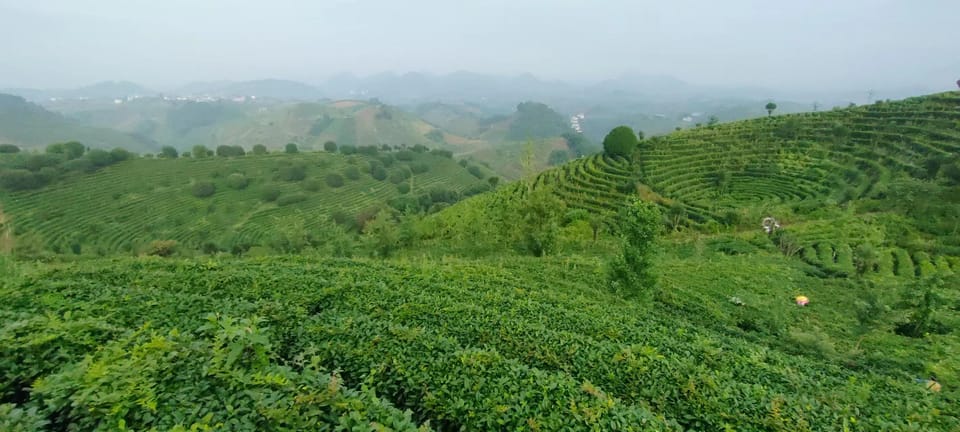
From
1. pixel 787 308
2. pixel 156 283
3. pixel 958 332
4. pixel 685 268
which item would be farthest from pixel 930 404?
pixel 156 283

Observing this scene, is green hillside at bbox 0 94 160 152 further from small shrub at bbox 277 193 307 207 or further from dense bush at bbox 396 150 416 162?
small shrub at bbox 277 193 307 207

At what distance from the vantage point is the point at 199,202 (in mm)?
71312

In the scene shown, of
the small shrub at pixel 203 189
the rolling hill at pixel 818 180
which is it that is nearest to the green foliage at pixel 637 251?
the rolling hill at pixel 818 180

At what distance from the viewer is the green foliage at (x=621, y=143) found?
5425 cm

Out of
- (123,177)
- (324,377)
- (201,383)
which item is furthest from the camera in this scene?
(123,177)

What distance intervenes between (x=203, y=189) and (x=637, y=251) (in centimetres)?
8465

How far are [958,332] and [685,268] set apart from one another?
8.90 meters

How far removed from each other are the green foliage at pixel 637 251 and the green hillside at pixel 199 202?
26.6 metres

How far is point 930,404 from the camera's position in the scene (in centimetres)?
684

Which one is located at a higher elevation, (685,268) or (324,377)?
(324,377)

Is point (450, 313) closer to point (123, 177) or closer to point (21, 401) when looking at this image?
point (21, 401)

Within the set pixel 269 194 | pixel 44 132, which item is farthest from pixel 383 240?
pixel 44 132

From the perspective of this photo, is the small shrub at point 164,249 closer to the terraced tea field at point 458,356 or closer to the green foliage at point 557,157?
the terraced tea field at point 458,356

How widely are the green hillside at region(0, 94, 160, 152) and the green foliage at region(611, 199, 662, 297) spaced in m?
216
